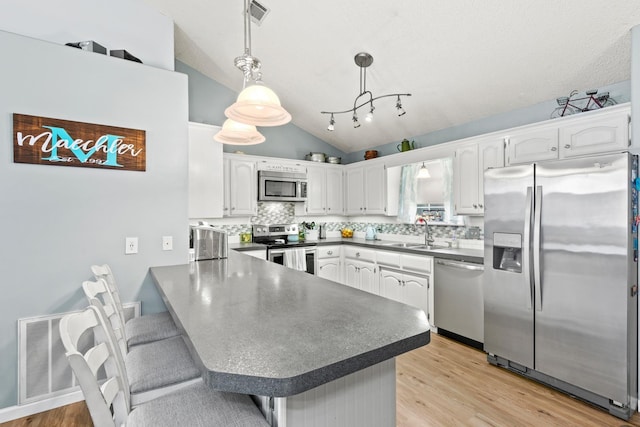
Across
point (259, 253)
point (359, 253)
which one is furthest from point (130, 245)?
point (359, 253)

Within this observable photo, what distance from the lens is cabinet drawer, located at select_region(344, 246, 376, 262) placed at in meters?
4.29

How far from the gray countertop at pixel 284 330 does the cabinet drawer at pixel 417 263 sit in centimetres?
202

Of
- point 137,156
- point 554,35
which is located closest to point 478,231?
point 554,35

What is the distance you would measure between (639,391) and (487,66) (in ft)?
9.19

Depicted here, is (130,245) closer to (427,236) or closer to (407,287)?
(407,287)

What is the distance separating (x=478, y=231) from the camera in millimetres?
3684

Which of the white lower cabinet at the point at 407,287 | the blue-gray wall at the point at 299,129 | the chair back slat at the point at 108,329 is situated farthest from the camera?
the white lower cabinet at the point at 407,287

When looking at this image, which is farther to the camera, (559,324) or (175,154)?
(175,154)

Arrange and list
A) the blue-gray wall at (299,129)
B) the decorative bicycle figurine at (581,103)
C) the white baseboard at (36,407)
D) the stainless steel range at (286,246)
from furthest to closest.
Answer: the stainless steel range at (286,246) < the blue-gray wall at (299,129) < the decorative bicycle figurine at (581,103) < the white baseboard at (36,407)

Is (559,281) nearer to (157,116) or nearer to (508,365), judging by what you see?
(508,365)

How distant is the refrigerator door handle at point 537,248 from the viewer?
7.91ft

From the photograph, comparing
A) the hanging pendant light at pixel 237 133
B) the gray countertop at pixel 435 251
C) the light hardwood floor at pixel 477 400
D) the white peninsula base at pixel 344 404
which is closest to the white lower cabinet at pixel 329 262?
the gray countertop at pixel 435 251

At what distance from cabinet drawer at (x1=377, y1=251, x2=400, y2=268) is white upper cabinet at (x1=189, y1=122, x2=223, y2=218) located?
7.14 ft

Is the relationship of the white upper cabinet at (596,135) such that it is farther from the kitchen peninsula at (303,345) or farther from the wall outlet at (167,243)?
the wall outlet at (167,243)
